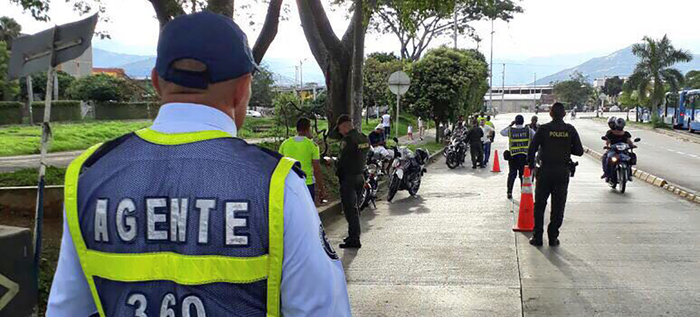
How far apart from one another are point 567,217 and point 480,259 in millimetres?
3431

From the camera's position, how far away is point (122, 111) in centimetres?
4484

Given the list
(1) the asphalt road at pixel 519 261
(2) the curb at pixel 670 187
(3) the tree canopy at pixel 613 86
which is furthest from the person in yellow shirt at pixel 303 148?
(3) the tree canopy at pixel 613 86

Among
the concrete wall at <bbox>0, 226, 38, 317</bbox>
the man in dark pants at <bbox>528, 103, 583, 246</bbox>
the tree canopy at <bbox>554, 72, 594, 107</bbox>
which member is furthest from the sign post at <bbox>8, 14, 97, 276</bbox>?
the tree canopy at <bbox>554, 72, 594, 107</bbox>

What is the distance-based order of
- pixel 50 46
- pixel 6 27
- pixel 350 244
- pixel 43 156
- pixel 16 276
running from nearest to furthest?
pixel 43 156 < pixel 50 46 < pixel 16 276 < pixel 350 244 < pixel 6 27

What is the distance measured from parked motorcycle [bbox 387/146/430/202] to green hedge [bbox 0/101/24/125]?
102 feet

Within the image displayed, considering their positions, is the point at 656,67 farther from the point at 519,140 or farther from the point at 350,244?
the point at 350,244

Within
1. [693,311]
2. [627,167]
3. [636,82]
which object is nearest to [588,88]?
[636,82]

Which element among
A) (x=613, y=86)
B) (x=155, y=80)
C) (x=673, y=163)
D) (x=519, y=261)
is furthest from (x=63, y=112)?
(x=613, y=86)

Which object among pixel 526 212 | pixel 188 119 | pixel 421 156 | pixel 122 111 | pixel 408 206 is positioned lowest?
pixel 408 206

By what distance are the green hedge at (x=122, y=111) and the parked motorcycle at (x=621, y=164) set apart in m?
36.3

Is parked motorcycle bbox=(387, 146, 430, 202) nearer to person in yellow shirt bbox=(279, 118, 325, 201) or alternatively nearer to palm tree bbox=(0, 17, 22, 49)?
person in yellow shirt bbox=(279, 118, 325, 201)

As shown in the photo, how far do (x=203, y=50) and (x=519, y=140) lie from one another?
36.4 ft

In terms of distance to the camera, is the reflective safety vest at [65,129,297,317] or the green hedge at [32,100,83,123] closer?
the reflective safety vest at [65,129,297,317]

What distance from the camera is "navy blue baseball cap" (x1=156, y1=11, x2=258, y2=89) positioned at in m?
1.55
